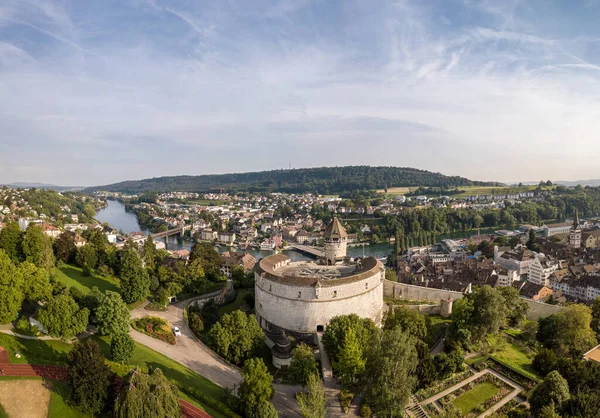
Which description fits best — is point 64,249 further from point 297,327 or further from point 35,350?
point 297,327

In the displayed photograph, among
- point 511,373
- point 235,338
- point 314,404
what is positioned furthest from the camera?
point 235,338

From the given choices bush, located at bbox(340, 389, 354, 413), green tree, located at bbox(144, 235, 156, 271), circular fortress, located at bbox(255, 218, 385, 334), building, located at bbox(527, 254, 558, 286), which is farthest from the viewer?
building, located at bbox(527, 254, 558, 286)

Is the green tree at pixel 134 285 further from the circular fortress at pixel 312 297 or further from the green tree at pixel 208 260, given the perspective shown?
the circular fortress at pixel 312 297

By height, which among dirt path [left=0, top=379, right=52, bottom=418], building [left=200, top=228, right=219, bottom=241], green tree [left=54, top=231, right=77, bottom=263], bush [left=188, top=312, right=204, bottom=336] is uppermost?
green tree [left=54, top=231, right=77, bottom=263]

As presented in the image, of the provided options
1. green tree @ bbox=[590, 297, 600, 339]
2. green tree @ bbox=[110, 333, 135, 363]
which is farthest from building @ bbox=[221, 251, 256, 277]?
green tree @ bbox=[590, 297, 600, 339]

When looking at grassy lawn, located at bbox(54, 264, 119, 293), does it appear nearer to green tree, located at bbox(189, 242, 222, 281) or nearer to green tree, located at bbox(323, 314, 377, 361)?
green tree, located at bbox(189, 242, 222, 281)

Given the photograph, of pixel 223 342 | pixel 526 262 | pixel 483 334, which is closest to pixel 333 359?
pixel 223 342

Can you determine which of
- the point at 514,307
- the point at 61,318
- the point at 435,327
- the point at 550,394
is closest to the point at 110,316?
the point at 61,318
